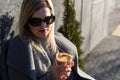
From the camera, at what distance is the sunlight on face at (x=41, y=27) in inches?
122

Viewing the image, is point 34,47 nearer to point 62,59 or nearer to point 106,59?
point 62,59

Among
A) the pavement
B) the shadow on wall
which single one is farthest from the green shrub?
the pavement

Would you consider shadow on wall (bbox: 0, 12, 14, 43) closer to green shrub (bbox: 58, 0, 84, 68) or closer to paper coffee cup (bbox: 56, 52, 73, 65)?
paper coffee cup (bbox: 56, 52, 73, 65)

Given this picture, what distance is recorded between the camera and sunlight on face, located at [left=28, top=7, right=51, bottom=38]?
3098 mm

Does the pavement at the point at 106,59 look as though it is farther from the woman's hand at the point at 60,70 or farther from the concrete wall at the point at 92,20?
the woman's hand at the point at 60,70

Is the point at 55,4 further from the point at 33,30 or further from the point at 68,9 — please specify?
the point at 33,30

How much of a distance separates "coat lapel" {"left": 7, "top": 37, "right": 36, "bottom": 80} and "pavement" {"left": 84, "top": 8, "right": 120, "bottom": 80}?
10.9 ft

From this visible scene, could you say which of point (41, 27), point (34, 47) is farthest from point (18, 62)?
point (41, 27)

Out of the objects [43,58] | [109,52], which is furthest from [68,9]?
[109,52]

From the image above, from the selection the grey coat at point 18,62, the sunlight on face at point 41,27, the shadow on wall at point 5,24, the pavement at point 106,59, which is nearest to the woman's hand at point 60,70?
the grey coat at point 18,62

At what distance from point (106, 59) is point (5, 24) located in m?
3.95

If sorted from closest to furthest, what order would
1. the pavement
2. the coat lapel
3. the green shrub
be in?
the coat lapel < the green shrub < the pavement

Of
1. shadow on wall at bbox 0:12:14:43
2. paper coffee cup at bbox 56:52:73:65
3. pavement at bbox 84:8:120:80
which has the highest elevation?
shadow on wall at bbox 0:12:14:43

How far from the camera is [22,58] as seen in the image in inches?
125
